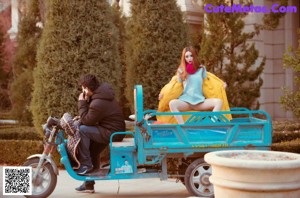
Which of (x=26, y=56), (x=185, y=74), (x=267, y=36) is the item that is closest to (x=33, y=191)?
(x=185, y=74)

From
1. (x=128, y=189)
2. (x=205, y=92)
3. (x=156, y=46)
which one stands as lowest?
(x=128, y=189)

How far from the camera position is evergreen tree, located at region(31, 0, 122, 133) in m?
10.8

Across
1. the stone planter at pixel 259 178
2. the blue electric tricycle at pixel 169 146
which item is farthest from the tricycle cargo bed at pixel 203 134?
the stone planter at pixel 259 178

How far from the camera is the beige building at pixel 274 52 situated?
55.5 feet

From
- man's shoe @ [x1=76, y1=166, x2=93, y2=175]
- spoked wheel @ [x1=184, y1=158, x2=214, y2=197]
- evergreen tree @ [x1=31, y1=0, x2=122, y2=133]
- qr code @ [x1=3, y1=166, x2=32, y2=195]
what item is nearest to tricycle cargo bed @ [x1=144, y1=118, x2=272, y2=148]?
spoked wheel @ [x1=184, y1=158, x2=214, y2=197]

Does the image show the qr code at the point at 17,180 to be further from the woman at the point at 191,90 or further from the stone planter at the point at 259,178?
the stone planter at the point at 259,178

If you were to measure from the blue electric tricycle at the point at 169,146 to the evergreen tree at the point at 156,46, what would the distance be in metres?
4.08

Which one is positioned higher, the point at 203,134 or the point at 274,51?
the point at 274,51

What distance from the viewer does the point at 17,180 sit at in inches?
311

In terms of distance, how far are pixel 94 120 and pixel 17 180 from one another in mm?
1217

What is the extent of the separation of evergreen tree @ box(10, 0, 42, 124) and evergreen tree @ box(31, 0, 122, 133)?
17.6 feet

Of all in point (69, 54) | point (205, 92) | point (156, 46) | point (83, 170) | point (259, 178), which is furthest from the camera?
point (156, 46)

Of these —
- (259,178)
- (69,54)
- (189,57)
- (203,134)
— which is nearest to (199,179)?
(203,134)

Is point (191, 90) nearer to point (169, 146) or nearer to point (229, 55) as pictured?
point (169, 146)
